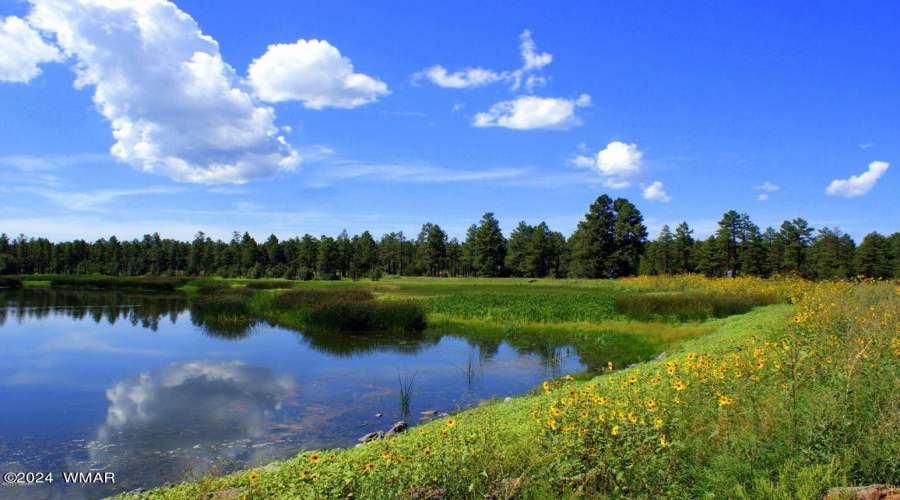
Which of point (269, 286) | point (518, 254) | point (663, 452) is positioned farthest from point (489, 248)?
point (663, 452)

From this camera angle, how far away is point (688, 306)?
21.4 m

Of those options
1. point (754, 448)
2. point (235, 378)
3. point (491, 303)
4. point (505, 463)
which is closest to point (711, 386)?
point (754, 448)

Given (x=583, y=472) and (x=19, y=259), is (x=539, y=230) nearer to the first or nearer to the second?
(x=583, y=472)

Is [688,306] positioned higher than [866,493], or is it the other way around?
[688,306]

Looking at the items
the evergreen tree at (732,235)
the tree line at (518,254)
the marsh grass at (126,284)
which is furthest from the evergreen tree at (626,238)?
the marsh grass at (126,284)

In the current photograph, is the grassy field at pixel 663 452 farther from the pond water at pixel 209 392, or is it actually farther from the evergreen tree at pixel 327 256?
the evergreen tree at pixel 327 256

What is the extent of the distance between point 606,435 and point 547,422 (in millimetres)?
550

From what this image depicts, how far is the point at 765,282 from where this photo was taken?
27.6 meters

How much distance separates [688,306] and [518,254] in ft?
198

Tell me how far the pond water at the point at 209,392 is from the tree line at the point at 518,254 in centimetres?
3955

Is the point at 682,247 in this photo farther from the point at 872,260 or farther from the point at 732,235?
the point at 872,260

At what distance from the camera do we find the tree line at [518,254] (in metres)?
63.0

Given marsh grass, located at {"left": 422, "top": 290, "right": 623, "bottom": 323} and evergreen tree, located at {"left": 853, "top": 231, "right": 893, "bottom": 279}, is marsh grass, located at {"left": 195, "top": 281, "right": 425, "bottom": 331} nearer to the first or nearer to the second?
marsh grass, located at {"left": 422, "top": 290, "right": 623, "bottom": 323}

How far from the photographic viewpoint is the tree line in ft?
207
